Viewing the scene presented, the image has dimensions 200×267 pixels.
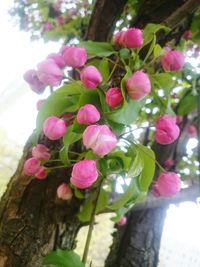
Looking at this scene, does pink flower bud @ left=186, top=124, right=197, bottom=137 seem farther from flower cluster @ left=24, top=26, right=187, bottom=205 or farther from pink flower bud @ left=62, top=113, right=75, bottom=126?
pink flower bud @ left=62, top=113, right=75, bottom=126

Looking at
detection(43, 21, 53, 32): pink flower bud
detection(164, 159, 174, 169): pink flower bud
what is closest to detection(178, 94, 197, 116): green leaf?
detection(164, 159, 174, 169): pink flower bud

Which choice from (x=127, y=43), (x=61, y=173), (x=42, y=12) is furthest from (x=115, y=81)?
(x=42, y=12)

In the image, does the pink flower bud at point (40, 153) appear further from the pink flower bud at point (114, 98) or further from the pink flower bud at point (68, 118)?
the pink flower bud at point (114, 98)

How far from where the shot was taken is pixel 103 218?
1.53m

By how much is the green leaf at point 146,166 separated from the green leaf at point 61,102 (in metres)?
0.13

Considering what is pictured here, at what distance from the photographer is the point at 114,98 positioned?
0.54 meters

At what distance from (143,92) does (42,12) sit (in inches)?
61.4

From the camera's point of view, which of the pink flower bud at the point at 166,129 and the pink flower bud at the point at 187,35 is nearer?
the pink flower bud at the point at 166,129

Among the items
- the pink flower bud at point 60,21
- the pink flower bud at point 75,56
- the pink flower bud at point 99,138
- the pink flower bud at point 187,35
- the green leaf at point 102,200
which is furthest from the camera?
the pink flower bud at point 60,21

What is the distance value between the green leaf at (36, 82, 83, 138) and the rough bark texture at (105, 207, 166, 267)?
2.53 ft

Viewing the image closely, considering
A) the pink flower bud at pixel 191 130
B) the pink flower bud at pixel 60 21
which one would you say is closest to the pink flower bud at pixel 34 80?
the pink flower bud at pixel 191 130

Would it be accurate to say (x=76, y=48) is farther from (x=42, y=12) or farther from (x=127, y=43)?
(x=42, y=12)

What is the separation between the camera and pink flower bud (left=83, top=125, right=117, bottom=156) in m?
0.50

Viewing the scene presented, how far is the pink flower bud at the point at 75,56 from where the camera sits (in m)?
0.60
